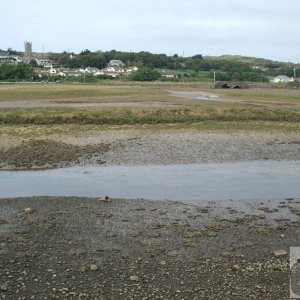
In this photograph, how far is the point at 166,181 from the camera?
16.0 m

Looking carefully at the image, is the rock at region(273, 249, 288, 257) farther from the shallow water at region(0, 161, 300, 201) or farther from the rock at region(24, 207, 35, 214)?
the rock at region(24, 207, 35, 214)

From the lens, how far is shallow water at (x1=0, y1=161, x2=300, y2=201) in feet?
46.9

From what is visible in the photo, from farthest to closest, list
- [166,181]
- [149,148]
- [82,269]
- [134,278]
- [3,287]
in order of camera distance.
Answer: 1. [149,148]
2. [166,181]
3. [82,269]
4. [134,278]
5. [3,287]

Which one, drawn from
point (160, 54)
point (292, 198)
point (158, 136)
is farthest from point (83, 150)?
point (160, 54)

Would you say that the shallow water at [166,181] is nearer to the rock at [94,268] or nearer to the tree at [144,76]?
the rock at [94,268]

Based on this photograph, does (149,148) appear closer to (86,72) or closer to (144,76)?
(144,76)

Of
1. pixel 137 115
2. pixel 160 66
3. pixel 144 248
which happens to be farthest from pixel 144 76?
pixel 144 248

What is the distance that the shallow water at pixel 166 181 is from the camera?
46.9ft

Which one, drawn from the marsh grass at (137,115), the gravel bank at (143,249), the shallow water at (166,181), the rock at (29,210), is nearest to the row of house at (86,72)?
the marsh grass at (137,115)

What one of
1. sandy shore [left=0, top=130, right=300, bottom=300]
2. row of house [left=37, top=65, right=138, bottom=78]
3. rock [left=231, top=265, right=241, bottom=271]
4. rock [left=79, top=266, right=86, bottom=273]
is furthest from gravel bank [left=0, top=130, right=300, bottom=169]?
row of house [left=37, top=65, right=138, bottom=78]

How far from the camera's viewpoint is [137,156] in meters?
20.3

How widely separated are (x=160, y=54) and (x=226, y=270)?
163 meters

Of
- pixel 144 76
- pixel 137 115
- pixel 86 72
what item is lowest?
pixel 137 115

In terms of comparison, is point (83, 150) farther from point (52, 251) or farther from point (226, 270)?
point (226, 270)
